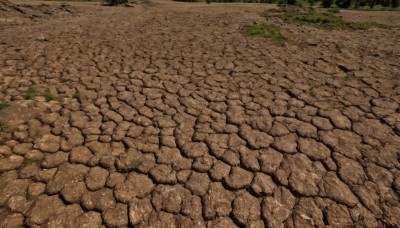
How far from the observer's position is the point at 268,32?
6676 mm

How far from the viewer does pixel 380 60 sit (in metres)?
5.06

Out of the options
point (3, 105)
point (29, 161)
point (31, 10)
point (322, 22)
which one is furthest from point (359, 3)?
point (29, 161)

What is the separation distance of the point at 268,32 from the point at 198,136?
15.1 feet

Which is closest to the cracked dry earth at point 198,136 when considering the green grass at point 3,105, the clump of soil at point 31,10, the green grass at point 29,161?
the green grass at point 29,161

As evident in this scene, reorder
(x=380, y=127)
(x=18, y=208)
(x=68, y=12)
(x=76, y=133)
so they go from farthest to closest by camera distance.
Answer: (x=68, y=12) < (x=380, y=127) < (x=76, y=133) < (x=18, y=208)

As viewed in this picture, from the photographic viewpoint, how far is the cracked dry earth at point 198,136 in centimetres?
231

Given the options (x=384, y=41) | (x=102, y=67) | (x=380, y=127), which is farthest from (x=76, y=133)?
(x=384, y=41)

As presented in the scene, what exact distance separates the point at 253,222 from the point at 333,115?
6.63 ft

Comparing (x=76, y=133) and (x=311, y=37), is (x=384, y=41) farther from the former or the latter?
(x=76, y=133)

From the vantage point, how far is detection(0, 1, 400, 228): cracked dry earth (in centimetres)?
231

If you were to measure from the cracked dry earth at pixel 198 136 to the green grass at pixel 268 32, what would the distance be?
690 mm

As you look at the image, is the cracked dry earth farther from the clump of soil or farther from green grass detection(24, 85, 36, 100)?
the clump of soil

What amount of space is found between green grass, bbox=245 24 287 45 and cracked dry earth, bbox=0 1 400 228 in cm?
69

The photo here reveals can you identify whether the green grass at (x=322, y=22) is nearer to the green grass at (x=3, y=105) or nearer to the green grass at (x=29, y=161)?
the green grass at (x=3, y=105)
